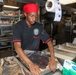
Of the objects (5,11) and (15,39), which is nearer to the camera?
(15,39)

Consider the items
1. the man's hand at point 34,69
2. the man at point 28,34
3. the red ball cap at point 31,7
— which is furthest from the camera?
the man at point 28,34

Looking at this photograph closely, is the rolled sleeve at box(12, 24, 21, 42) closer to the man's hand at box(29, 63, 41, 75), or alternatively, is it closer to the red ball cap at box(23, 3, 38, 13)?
the red ball cap at box(23, 3, 38, 13)

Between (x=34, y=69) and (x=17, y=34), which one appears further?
(x=17, y=34)

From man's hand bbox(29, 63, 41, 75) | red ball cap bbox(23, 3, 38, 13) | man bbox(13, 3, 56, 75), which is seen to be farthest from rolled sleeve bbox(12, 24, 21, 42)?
man's hand bbox(29, 63, 41, 75)

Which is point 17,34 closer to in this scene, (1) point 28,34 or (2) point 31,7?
(1) point 28,34

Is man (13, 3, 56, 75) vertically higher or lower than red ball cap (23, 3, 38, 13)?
lower

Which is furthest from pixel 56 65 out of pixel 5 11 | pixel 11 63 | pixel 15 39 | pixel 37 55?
pixel 5 11

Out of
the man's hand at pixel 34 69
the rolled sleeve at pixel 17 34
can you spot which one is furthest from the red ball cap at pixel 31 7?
the man's hand at pixel 34 69

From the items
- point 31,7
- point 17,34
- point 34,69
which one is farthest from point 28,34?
point 34,69

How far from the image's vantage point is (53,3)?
109 centimetres

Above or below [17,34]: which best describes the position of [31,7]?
above

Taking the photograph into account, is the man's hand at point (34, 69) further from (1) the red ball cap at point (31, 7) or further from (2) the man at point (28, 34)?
(1) the red ball cap at point (31, 7)

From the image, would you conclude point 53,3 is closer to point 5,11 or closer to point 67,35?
point 5,11

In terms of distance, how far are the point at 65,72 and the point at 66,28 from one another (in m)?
3.85
